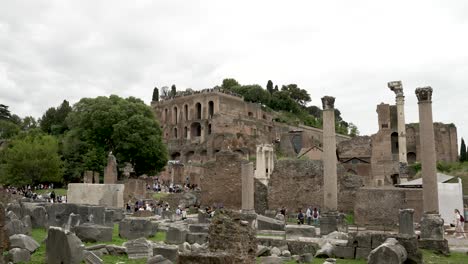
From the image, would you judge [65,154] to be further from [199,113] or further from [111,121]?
[199,113]

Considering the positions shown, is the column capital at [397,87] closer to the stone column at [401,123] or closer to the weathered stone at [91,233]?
the stone column at [401,123]

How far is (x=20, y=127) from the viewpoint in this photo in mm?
80438

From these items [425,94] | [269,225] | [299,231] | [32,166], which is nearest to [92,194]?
[269,225]

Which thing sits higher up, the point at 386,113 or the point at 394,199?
the point at 386,113

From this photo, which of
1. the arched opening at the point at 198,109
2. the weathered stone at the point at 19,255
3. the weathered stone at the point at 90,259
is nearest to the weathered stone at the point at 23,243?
the weathered stone at the point at 19,255

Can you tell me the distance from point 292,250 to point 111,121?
102ft

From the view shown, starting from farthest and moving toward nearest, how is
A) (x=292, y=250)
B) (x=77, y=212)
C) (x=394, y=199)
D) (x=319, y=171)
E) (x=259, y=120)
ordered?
(x=259, y=120) < (x=319, y=171) < (x=394, y=199) < (x=77, y=212) < (x=292, y=250)

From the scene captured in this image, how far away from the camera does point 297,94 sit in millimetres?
99312

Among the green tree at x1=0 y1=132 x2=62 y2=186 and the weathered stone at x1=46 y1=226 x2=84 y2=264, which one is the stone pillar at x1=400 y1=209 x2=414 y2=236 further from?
the green tree at x1=0 y1=132 x2=62 y2=186

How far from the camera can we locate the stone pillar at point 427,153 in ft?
49.7

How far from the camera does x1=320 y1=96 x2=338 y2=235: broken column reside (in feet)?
56.1

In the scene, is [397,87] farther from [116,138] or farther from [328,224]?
[328,224]

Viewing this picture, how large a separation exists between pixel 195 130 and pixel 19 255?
68919 mm

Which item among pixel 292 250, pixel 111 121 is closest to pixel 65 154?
pixel 111 121
